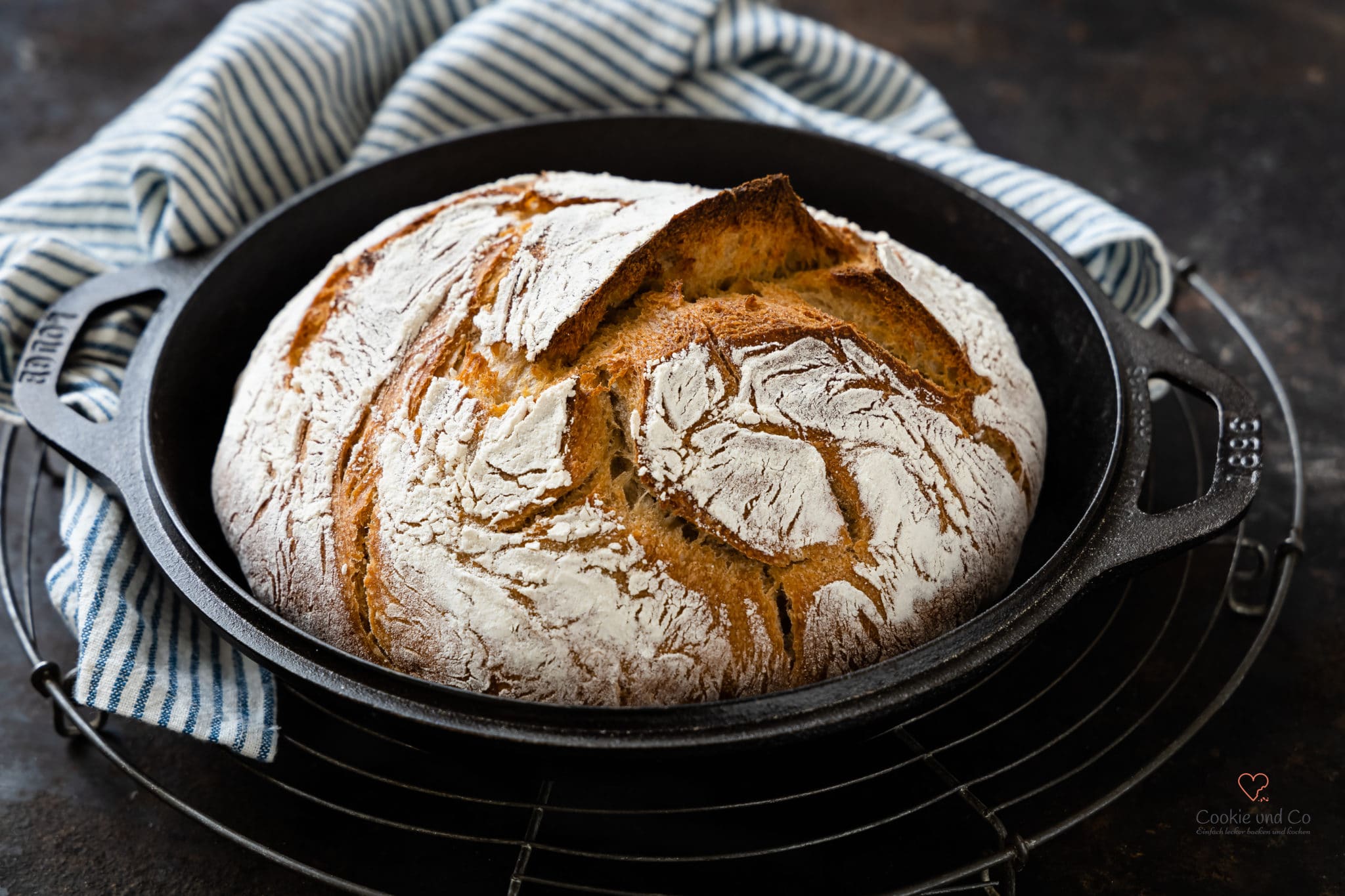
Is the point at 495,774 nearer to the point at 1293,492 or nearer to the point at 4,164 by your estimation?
the point at 1293,492

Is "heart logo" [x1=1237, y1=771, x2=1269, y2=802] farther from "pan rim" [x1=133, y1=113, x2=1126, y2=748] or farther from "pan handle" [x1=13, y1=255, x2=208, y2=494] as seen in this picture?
"pan handle" [x1=13, y1=255, x2=208, y2=494]

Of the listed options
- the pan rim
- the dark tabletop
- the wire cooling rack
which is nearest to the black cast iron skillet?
the pan rim

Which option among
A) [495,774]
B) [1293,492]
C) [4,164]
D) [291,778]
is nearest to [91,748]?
[291,778]

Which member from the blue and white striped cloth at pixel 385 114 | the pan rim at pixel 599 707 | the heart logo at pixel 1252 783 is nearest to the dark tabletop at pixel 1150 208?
the heart logo at pixel 1252 783

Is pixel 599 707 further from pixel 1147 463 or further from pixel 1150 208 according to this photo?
pixel 1150 208

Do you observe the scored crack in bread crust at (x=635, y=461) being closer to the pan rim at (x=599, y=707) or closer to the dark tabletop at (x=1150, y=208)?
the pan rim at (x=599, y=707)

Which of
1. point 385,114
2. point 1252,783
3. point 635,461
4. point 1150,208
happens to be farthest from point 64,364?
point 1150,208

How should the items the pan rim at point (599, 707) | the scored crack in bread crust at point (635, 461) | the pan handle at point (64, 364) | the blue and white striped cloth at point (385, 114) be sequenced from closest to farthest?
1. the pan rim at point (599, 707)
2. the scored crack in bread crust at point (635, 461)
3. the pan handle at point (64, 364)
4. the blue and white striped cloth at point (385, 114)
